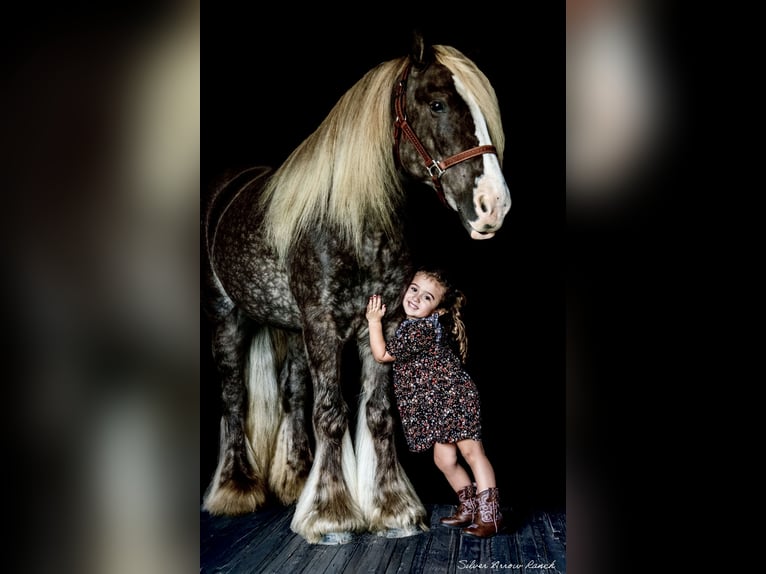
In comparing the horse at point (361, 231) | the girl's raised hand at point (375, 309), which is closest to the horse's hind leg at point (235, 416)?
the horse at point (361, 231)

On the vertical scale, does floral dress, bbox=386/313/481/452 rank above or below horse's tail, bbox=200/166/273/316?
below

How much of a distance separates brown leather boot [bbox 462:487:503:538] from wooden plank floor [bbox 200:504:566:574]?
0.03 metres

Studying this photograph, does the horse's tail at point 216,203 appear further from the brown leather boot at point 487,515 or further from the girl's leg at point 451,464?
the brown leather boot at point 487,515

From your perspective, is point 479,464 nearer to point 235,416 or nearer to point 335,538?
point 335,538

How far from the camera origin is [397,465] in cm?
277

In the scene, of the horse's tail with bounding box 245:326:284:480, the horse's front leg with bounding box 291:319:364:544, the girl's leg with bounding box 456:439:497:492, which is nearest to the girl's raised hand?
the horse's front leg with bounding box 291:319:364:544

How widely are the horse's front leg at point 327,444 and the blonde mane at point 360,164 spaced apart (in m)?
0.37

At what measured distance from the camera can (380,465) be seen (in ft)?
9.00

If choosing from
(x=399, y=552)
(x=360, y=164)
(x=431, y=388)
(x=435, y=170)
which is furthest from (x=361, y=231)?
(x=399, y=552)

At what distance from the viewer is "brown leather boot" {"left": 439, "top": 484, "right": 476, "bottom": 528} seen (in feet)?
8.70

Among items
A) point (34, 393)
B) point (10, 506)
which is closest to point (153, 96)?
point (34, 393)

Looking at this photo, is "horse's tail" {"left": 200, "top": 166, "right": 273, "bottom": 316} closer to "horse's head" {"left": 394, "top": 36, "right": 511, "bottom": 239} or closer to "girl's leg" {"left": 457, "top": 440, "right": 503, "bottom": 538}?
"horse's head" {"left": 394, "top": 36, "right": 511, "bottom": 239}

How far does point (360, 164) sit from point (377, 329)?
1.98ft

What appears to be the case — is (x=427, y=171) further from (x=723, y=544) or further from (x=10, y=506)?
(x=10, y=506)
